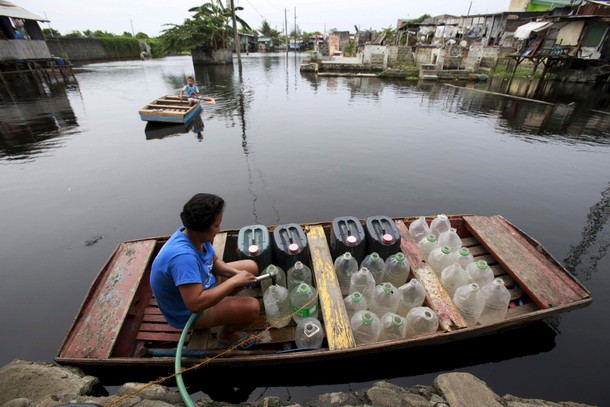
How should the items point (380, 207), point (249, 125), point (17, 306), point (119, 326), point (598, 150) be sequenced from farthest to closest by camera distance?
point (249, 125), point (598, 150), point (380, 207), point (17, 306), point (119, 326)

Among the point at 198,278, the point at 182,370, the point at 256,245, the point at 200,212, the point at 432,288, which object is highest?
the point at 200,212

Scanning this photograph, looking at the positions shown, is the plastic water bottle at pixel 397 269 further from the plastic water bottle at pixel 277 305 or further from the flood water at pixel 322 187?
the plastic water bottle at pixel 277 305

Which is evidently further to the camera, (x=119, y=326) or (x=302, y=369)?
(x=302, y=369)

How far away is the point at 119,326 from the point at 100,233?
13.9ft

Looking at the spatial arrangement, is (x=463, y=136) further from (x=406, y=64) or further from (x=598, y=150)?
(x=406, y=64)

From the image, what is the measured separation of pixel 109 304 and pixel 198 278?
2.03 meters

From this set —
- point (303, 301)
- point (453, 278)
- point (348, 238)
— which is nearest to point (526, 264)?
point (453, 278)

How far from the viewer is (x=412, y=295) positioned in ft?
12.1

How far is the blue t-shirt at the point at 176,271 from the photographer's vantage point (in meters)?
2.45

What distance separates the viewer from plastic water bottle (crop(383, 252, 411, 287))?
392 cm

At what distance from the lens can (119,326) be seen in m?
3.34

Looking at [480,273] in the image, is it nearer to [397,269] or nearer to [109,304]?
[397,269]

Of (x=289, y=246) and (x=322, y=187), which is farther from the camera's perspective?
(x=322, y=187)

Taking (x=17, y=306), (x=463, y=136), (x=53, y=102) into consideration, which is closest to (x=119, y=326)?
(x=17, y=306)
